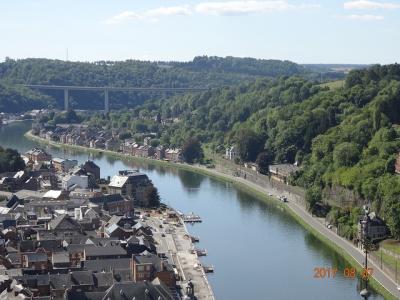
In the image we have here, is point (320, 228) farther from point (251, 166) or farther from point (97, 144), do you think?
point (97, 144)

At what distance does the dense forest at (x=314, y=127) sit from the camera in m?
29.6

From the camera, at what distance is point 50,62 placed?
94438mm

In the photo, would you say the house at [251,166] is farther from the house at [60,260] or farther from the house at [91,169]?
the house at [60,260]

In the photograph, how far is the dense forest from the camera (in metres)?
29.6

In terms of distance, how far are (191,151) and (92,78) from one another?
46.4 metres

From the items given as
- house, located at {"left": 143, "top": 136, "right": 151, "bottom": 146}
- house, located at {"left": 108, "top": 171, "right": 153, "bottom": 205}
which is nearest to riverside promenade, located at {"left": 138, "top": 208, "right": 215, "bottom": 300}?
house, located at {"left": 108, "top": 171, "right": 153, "bottom": 205}

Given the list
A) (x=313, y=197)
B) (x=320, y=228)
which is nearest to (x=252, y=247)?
(x=320, y=228)

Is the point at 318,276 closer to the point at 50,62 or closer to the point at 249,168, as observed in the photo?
the point at 249,168

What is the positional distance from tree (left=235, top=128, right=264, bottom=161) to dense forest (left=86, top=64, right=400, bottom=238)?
5cm

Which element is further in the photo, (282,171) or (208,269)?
(282,171)

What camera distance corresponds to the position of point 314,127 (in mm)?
41281

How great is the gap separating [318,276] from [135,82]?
69976 millimetres

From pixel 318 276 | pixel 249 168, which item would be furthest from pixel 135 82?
pixel 318 276

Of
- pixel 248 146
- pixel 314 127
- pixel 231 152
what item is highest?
pixel 314 127
